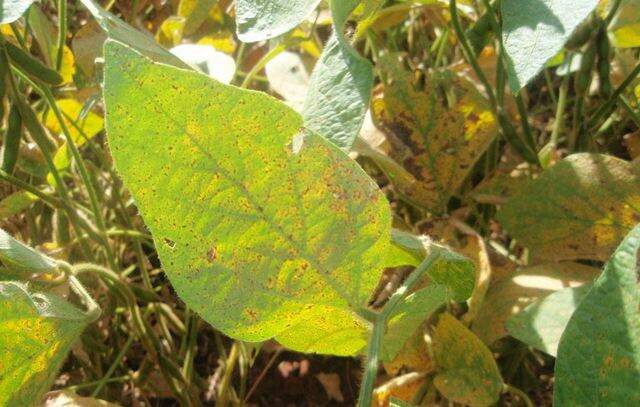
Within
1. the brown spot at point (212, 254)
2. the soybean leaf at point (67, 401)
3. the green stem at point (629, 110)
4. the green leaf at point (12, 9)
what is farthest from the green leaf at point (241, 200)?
the green stem at point (629, 110)

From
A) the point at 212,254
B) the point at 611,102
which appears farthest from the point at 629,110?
the point at 212,254

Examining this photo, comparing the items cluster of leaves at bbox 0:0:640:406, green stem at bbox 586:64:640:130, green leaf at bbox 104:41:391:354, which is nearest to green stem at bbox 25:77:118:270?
cluster of leaves at bbox 0:0:640:406

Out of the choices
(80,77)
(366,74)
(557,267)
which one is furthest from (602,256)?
(80,77)

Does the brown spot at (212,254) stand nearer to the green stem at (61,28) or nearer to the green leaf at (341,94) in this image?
the green leaf at (341,94)

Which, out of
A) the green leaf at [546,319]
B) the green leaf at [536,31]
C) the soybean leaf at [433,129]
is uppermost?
the green leaf at [536,31]

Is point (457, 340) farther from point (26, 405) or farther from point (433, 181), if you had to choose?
point (26, 405)

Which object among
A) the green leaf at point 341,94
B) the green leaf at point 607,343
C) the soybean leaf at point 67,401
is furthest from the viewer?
the soybean leaf at point 67,401

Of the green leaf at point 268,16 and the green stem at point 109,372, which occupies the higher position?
the green leaf at point 268,16

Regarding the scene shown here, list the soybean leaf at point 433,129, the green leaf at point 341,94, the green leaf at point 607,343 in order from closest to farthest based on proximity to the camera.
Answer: the green leaf at point 607,343, the green leaf at point 341,94, the soybean leaf at point 433,129
